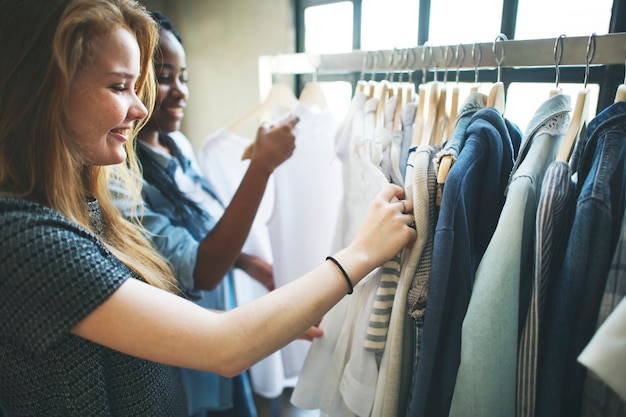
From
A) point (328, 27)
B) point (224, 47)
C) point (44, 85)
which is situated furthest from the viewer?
point (224, 47)

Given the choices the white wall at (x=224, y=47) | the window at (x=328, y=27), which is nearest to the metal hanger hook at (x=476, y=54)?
the window at (x=328, y=27)

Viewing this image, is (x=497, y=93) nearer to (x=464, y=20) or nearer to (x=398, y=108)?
(x=398, y=108)

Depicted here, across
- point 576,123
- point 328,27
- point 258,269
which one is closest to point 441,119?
point 576,123

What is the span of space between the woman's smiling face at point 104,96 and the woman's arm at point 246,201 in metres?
0.34

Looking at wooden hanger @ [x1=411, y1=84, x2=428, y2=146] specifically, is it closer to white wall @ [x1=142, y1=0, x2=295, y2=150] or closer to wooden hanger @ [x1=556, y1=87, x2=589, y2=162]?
wooden hanger @ [x1=556, y1=87, x2=589, y2=162]

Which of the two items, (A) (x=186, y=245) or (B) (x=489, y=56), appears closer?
(B) (x=489, y=56)

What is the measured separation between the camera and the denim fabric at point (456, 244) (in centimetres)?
58

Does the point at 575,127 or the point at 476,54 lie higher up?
the point at 476,54

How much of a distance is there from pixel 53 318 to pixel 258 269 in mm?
766

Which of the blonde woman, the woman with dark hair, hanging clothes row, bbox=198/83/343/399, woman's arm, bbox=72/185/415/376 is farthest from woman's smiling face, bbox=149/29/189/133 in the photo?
woman's arm, bbox=72/185/415/376

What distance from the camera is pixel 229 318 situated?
0.60 meters

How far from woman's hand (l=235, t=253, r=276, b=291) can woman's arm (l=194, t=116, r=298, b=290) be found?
241 mm

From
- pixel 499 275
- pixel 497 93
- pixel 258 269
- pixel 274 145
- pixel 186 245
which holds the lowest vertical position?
pixel 258 269

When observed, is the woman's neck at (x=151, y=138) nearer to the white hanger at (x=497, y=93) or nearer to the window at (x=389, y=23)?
the window at (x=389, y=23)
